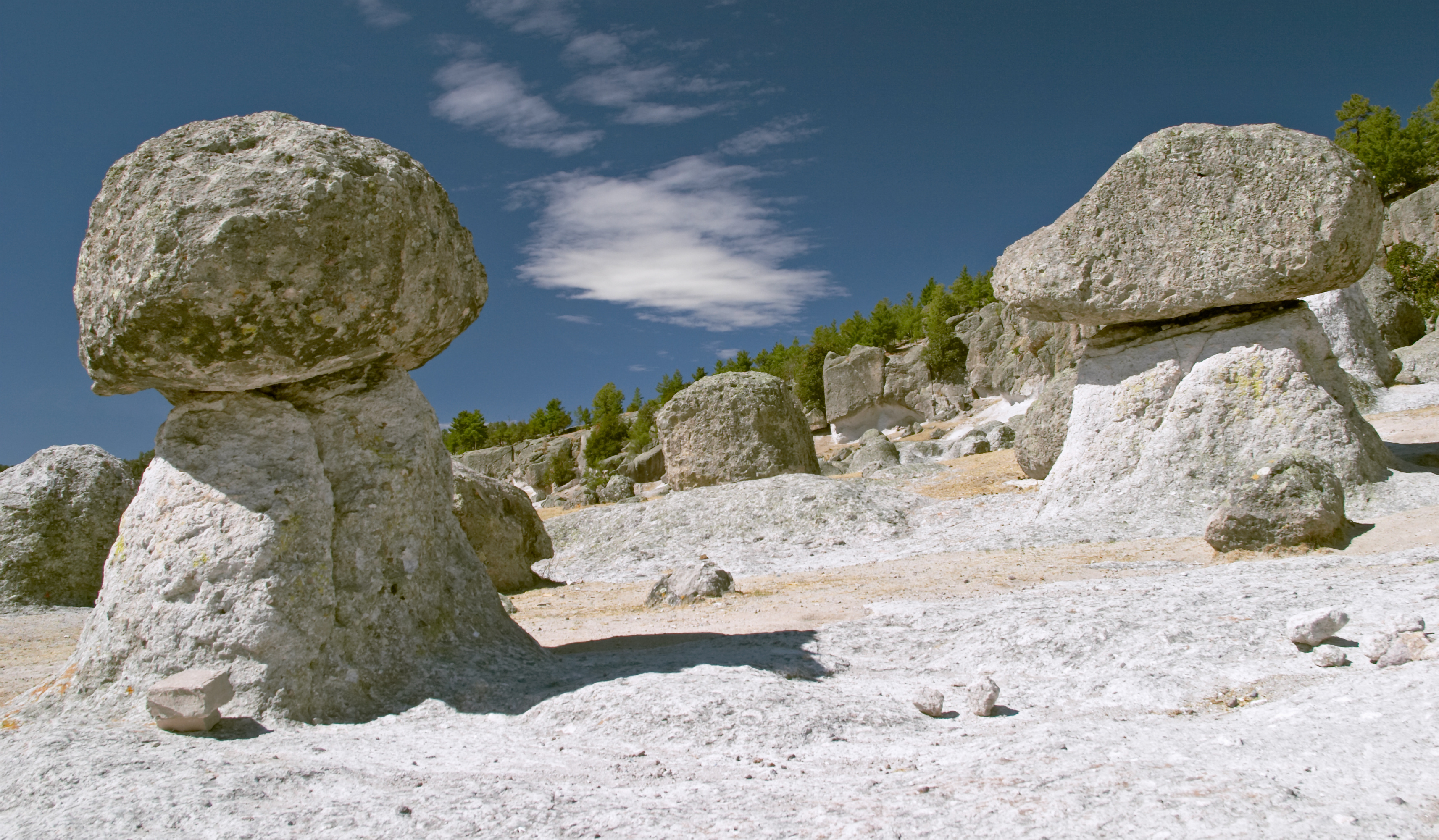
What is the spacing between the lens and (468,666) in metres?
4.80

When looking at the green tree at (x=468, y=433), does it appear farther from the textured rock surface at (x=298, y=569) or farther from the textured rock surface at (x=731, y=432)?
the textured rock surface at (x=298, y=569)

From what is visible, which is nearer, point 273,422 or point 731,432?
point 273,422

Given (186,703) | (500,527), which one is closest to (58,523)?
(500,527)

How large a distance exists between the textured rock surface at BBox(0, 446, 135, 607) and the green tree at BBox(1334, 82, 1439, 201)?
132ft

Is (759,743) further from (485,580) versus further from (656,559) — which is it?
(656,559)

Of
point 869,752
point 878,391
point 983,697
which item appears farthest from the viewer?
point 878,391

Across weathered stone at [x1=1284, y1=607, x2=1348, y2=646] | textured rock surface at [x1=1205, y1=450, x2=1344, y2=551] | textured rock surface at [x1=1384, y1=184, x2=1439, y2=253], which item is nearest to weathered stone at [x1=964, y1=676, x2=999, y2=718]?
weathered stone at [x1=1284, y1=607, x2=1348, y2=646]

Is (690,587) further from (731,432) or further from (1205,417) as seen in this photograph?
(731,432)

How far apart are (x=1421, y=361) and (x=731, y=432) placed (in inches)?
665

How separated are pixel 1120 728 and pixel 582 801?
2.12m

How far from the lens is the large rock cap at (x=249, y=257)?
409cm

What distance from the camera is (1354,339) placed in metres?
18.6

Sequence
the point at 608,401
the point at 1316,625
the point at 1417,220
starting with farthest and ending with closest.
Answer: the point at 608,401, the point at 1417,220, the point at 1316,625

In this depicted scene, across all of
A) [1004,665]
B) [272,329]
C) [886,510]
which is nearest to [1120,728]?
[1004,665]
